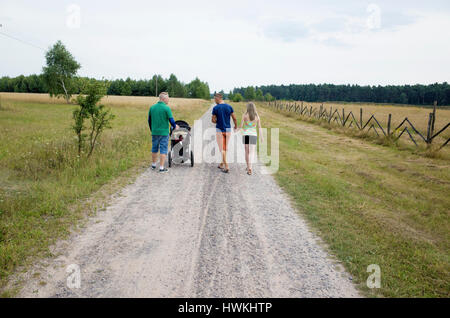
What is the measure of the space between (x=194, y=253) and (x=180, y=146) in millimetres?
5502

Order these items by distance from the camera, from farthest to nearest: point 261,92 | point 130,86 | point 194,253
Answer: point 261,92
point 130,86
point 194,253

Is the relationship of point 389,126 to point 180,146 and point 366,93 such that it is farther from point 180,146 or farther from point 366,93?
point 366,93

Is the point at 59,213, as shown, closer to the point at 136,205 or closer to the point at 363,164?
the point at 136,205

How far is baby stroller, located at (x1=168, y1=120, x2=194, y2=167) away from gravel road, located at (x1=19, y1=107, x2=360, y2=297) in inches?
109

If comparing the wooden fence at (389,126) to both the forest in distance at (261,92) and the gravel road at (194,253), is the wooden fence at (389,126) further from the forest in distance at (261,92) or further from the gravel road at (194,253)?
the forest in distance at (261,92)

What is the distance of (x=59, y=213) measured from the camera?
16.7 feet

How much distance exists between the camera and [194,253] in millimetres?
3904

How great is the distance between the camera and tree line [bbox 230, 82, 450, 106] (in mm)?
104062

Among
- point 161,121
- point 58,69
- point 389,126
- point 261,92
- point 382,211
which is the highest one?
point 261,92

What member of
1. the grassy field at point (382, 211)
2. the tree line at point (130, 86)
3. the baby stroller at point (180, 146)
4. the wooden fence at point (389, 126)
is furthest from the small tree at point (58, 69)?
the grassy field at point (382, 211)

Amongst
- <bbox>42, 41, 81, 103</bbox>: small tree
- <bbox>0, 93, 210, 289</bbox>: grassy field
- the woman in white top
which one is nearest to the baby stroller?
<bbox>0, 93, 210, 289</bbox>: grassy field

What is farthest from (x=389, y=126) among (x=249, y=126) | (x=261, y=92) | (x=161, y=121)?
(x=261, y=92)
